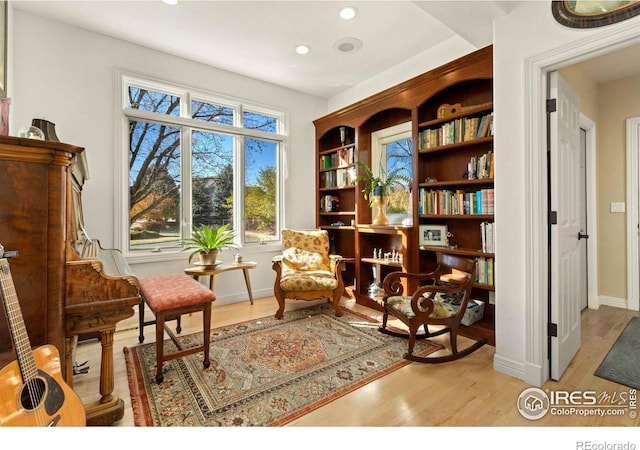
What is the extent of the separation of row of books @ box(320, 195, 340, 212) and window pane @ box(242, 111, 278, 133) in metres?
1.20

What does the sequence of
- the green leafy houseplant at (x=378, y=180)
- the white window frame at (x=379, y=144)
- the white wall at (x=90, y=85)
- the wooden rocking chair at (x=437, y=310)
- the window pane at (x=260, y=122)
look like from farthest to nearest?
the window pane at (x=260, y=122)
the white window frame at (x=379, y=144)
the green leafy houseplant at (x=378, y=180)
the white wall at (x=90, y=85)
the wooden rocking chair at (x=437, y=310)

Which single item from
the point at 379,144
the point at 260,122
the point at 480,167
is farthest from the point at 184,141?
the point at 480,167

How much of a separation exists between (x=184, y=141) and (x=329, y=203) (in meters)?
2.05

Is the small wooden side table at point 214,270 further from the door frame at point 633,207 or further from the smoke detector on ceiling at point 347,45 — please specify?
the door frame at point 633,207

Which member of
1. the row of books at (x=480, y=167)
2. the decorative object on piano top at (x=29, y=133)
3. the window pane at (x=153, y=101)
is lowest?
the decorative object on piano top at (x=29, y=133)

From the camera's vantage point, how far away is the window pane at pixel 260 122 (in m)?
3.90

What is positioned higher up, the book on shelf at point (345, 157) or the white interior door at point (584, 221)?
the book on shelf at point (345, 157)

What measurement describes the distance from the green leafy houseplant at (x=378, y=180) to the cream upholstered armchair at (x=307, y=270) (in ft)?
2.61

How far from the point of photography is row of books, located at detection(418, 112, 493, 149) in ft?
8.54

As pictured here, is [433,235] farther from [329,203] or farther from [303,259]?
[329,203]

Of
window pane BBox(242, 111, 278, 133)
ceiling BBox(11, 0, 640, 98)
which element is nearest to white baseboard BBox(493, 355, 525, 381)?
ceiling BBox(11, 0, 640, 98)

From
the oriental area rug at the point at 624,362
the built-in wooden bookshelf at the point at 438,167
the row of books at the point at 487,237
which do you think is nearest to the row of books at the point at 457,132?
the built-in wooden bookshelf at the point at 438,167

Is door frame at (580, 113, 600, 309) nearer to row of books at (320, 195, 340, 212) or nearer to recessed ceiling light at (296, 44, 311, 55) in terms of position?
row of books at (320, 195, 340, 212)

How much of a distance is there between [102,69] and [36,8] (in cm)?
57
